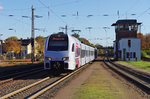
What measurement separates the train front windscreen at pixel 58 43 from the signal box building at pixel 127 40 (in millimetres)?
34530

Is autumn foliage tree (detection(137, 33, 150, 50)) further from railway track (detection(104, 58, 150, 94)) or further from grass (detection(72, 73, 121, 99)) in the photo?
grass (detection(72, 73, 121, 99))

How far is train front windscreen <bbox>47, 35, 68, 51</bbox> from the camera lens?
15.1 metres

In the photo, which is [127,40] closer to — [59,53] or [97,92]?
[59,53]

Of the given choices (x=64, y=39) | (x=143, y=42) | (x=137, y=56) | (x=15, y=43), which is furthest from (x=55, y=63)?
(x=143, y=42)

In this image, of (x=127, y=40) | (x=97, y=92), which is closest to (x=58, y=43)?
(x=97, y=92)

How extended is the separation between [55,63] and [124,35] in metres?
42.3

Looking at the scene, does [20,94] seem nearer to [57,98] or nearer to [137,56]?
[57,98]

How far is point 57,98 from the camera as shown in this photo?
309 inches

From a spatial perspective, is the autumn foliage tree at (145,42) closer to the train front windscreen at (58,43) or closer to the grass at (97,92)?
the train front windscreen at (58,43)

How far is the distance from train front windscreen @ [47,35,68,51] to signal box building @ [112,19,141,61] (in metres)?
34.5

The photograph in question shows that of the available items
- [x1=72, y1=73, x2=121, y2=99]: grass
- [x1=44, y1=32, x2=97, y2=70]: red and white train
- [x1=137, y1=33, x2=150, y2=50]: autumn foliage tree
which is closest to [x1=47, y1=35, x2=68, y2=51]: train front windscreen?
[x1=44, y1=32, x2=97, y2=70]: red and white train

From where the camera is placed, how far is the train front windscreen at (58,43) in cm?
1510

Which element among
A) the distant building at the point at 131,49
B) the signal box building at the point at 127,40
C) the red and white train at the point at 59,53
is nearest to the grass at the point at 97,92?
the red and white train at the point at 59,53

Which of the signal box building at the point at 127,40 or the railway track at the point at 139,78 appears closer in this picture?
the railway track at the point at 139,78
